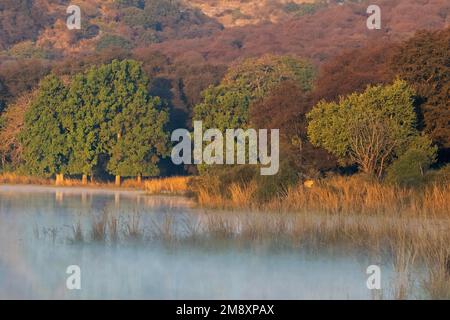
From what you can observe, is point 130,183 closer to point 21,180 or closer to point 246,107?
point 21,180

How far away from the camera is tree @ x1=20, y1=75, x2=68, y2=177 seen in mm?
40719

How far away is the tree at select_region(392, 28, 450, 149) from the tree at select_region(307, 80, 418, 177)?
32.3 inches

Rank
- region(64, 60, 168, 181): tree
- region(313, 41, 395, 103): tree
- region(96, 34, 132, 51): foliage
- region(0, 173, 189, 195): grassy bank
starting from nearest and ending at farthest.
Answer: region(313, 41, 395, 103): tree
region(0, 173, 189, 195): grassy bank
region(64, 60, 168, 181): tree
region(96, 34, 132, 51): foliage

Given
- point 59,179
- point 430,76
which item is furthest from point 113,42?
point 430,76

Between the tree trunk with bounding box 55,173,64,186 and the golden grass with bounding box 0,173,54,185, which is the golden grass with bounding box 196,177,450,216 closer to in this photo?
the tree trunk with bounding box 55,173,64,186

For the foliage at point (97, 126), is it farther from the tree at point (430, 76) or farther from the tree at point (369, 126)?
the tree at point (430, 76)

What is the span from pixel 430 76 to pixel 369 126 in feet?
12.1

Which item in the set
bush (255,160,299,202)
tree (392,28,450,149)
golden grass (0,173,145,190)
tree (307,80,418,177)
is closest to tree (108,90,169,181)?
golden grass (0,173,145,190)

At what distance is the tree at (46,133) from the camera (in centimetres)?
4072

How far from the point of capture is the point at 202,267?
13.4 meters

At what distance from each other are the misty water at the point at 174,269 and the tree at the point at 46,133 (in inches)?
899

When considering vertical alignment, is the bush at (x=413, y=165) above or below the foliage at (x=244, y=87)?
below

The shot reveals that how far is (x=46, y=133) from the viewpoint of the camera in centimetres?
4128

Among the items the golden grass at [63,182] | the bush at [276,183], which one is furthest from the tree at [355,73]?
the golden grass at [63,182]
